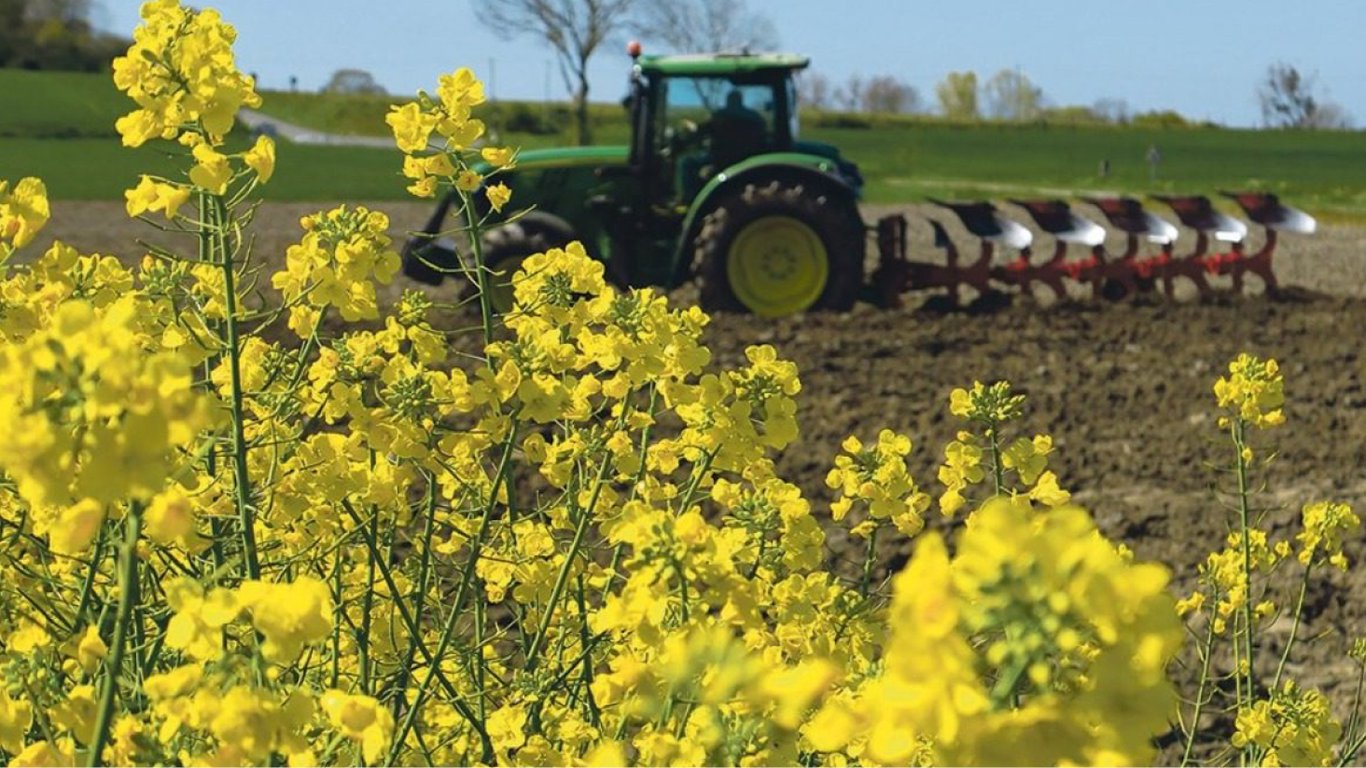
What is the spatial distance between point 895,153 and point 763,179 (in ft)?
133

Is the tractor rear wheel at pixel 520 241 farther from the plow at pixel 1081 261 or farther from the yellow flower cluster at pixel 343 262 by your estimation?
the yellow flower cluster at pixel 343 262

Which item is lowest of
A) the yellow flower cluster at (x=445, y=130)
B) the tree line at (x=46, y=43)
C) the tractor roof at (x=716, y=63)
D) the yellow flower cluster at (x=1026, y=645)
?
the yellow flower cluster at (x=1026, y=645)

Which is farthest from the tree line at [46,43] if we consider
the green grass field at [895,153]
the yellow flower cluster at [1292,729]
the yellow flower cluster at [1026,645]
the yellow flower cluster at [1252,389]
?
the yellow flower cluster at [1026,645]

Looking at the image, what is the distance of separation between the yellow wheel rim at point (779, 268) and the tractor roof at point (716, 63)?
1188 mm

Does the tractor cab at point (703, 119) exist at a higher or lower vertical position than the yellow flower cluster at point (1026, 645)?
higher

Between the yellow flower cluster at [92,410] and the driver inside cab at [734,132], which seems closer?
the yellow flower cluster at [92,410]

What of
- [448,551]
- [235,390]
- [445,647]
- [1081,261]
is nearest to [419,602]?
[445,647]

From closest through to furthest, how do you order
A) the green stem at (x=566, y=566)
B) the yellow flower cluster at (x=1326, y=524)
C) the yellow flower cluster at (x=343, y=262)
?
the green stem at (x=566, y=566) → the yellow flower cluster at (x=343, y=262) → the yellow flower cluster at (x=1326, y=524)

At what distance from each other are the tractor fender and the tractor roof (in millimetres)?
730

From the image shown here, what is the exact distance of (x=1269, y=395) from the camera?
3.15 metres

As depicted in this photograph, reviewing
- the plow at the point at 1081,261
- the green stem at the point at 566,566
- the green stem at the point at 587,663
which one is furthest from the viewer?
the plow at the point at 1081,261

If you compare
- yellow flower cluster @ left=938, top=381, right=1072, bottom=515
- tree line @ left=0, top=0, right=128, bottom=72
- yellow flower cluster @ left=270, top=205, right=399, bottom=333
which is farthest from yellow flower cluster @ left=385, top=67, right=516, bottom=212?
tree line @ left=0, top=0, right=128, bottom=72

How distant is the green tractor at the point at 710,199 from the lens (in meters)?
10.8

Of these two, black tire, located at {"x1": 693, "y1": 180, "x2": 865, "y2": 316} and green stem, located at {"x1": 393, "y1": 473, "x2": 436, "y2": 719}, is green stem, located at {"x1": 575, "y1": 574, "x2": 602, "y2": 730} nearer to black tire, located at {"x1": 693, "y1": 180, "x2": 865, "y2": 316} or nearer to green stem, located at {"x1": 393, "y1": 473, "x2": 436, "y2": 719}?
green stem, located at {"x1": 393, "y1": 473, "x2": 436, "y2": 719}
